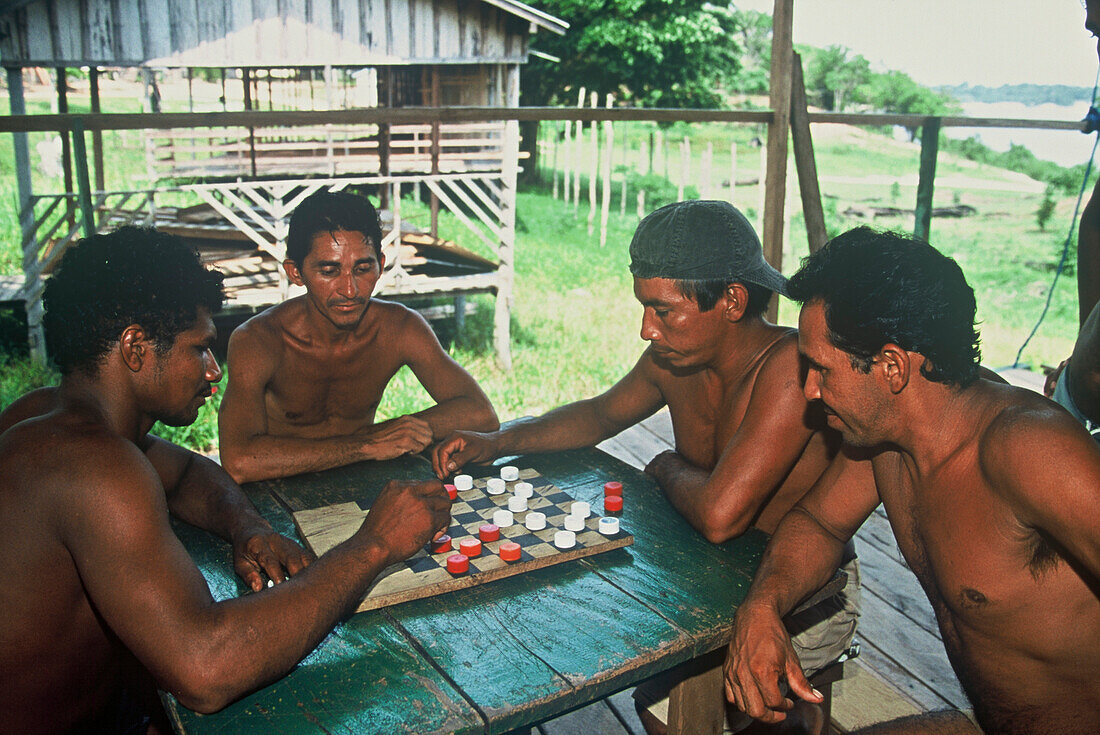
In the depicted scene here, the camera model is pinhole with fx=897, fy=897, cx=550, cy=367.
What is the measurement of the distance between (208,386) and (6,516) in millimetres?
531

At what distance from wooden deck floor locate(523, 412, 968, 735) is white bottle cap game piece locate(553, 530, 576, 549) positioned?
42.4 inches

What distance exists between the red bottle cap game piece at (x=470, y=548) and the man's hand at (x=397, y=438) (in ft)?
2.48

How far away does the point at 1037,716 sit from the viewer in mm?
1812

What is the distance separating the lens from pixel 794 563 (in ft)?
6.52

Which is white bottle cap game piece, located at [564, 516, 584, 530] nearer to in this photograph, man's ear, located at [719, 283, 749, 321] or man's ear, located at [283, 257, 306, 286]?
man's ear, located at [719, 283, 749, 321]

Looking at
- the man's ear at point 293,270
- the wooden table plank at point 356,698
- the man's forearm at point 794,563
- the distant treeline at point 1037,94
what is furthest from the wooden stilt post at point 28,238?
the distant treeline at point 1037,94

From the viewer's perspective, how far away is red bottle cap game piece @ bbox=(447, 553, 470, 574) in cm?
187

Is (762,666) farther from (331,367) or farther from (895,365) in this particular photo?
(331,367)

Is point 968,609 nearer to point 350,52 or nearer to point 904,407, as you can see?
point 904,407

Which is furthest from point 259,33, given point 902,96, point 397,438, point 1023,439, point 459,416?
point 902,96

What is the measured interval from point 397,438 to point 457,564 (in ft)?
2.87

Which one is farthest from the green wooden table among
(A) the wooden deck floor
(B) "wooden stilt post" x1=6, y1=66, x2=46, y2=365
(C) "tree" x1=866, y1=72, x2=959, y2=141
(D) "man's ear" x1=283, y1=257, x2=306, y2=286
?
(C) "tree" x1=866, y1=72, x2=959, y2=141

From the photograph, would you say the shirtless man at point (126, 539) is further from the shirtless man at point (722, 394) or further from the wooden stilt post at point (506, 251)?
the wooden stilt post at point (506, 251)

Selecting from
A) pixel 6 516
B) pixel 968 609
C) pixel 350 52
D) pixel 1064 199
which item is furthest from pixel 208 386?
pixel 1064 199
